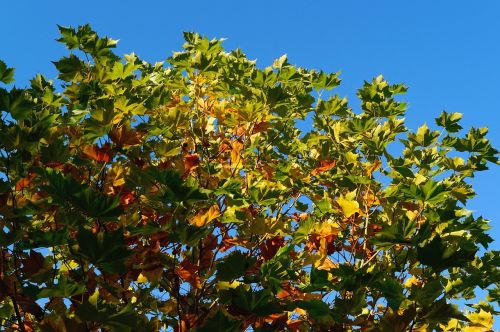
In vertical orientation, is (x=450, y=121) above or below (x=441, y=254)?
above

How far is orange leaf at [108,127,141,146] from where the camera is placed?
378 cm

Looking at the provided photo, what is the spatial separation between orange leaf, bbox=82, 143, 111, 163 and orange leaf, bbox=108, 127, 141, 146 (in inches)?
4.7

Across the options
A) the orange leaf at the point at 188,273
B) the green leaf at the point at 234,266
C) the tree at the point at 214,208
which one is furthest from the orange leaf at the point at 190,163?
the green leaf at the point at 234,266

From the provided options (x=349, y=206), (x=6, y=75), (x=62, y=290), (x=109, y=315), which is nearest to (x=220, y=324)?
(x=109, y=315)

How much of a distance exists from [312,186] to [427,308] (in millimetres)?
1904

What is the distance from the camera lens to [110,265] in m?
2.77

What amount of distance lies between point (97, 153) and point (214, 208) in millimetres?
986

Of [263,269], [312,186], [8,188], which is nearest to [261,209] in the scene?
[312,186]

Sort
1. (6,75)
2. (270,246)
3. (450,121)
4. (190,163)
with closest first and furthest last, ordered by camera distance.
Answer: (6,75)
(270,246)
(190,163)
(450,121)

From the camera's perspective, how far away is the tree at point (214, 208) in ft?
10.0

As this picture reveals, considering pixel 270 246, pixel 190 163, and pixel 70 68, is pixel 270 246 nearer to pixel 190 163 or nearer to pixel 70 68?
pixel 190 163

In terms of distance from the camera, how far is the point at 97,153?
367 centimetres

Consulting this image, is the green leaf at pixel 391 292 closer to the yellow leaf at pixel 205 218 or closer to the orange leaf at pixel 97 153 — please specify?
the yellow leaf at pixel 205 218

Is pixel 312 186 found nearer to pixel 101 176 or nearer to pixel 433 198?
pixel 433 198
